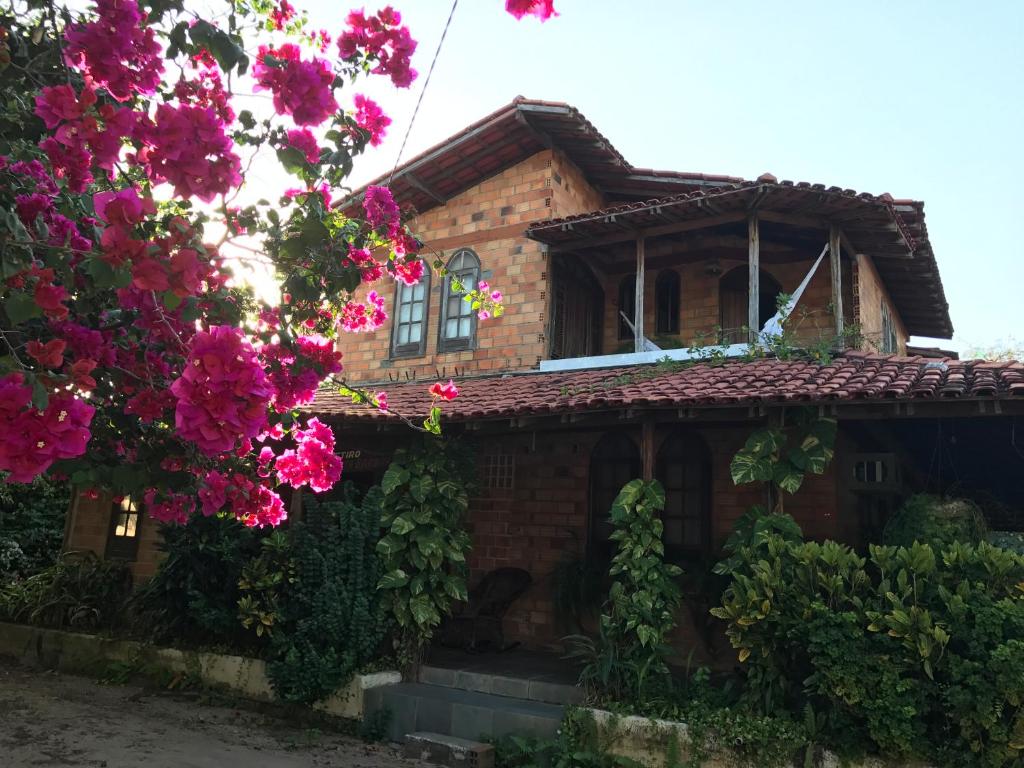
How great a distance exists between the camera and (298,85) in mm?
3209

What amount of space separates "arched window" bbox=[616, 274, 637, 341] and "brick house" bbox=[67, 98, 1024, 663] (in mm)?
34

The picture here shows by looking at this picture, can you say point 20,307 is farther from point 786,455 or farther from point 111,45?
point 786,455

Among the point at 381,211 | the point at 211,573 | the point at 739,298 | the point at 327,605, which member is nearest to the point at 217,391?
the point at 381,211

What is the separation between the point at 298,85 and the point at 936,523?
6220mm

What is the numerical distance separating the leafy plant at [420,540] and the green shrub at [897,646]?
3.04 meters

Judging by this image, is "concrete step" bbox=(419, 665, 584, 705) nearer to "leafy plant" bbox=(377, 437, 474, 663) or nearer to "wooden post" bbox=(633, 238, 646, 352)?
"leafy plant" bbox=(377, 437, 474, 663)

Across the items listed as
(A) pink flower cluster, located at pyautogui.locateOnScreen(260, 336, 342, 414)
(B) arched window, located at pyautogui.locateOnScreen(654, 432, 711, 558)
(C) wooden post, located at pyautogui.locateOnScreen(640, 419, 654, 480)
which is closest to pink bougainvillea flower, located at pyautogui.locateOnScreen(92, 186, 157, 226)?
(A) pink flower cluster, located at pyautogui.locateOnScreen(260, 336, 342, 414)

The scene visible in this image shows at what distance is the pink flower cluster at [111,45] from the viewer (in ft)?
9.46

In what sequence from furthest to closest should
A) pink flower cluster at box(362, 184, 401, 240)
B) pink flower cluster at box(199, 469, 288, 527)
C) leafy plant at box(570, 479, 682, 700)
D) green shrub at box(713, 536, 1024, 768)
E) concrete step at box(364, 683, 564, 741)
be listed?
concrete step at box(364, 683, 564, 741) < leafy plant at box(570, 479, 682, 700) < green shrub at box(713, 536, 1024, 768) < pink flower cluster at box(362, 184, 401, 240) < pink flower cluster at box(199, 469, 288, 527)

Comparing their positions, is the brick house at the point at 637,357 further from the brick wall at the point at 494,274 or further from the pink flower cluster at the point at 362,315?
the pink flower cluster at the point at 362,315

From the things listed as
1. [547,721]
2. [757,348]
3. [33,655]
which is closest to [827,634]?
[547,721]

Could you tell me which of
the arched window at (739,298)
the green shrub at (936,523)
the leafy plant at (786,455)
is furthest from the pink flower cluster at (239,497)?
the arched window at (739,298)

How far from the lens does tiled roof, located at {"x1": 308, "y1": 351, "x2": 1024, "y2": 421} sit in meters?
6.06

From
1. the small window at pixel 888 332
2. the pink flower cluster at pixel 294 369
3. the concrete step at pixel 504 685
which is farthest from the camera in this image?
the small window at pixel 888 332
